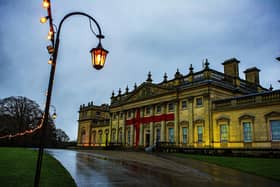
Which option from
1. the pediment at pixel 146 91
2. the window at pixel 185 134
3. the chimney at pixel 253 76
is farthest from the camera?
the pediment at pixel 146 91

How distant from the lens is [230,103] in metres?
31.6

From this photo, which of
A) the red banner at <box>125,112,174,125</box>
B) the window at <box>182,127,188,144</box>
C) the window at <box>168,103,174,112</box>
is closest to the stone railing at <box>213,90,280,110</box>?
the window at <box>182,127,188,144</box>

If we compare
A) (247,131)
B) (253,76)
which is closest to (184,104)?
(247,131)

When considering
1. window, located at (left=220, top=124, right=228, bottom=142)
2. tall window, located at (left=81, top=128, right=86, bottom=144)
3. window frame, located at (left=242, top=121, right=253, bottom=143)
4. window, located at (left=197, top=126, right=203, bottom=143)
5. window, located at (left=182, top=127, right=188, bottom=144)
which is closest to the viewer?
window frame, located at (left=242, top=121, right=253, bottom=143)

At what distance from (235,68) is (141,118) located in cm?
1832

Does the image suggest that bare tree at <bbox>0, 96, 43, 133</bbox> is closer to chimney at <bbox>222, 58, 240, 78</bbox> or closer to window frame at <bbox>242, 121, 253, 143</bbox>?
chimney at <bbox>222, 58, 240, 78</bbox>

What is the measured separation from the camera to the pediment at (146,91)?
4216cm

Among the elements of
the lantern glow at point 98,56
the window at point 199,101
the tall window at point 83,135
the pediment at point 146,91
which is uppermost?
the pediment at point 146,91

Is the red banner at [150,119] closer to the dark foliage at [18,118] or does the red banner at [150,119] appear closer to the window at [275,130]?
the window at [275,130]

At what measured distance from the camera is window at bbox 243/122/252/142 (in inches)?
1146

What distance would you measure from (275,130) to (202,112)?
997 cm

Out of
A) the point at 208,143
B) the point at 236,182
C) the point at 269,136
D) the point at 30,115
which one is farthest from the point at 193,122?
the point at 30,115

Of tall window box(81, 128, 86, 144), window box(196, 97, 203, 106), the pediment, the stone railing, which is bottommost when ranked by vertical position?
tall window box(81, 128, 86, 144)

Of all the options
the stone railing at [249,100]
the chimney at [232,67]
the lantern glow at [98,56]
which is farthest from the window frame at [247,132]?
the lantern glow at [98,56]
